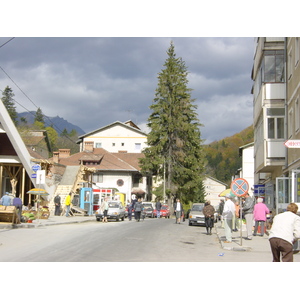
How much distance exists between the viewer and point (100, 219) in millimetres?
36312

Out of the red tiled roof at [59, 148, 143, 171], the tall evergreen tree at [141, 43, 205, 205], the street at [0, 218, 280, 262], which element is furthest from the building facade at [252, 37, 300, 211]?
the red tiled roof at [59, 148, 143, 171]

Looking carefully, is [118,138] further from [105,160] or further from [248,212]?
[248,212]

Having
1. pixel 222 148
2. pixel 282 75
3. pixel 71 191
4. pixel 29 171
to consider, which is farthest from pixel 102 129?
pixel 282 75

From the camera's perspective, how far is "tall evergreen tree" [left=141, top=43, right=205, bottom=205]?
61969mm

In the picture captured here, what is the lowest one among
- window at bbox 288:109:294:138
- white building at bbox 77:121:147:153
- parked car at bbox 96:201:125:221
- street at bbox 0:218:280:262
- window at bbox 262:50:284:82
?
street at bbox 0:218:280:262

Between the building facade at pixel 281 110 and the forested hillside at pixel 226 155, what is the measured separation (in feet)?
257

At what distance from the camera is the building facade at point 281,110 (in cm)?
2361

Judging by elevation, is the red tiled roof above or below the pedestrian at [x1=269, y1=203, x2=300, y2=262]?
above

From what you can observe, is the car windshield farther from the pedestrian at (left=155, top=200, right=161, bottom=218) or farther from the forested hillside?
the forested hillside

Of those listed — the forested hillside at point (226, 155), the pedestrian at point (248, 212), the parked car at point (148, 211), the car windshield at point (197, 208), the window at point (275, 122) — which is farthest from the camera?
the forested hillside at point (226, 155)

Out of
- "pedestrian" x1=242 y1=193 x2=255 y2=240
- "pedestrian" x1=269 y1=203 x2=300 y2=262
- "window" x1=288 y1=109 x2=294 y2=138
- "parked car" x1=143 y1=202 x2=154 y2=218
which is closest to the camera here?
"pedestrian" x1=269 y1=203 x2=300 y2=262

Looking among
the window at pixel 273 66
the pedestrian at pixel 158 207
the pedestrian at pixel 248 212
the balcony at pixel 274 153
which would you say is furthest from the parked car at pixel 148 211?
the pedestrian at pixel 248 212

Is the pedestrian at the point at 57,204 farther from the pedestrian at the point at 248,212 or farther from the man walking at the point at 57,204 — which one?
the pedestrian at the point at 248,212
